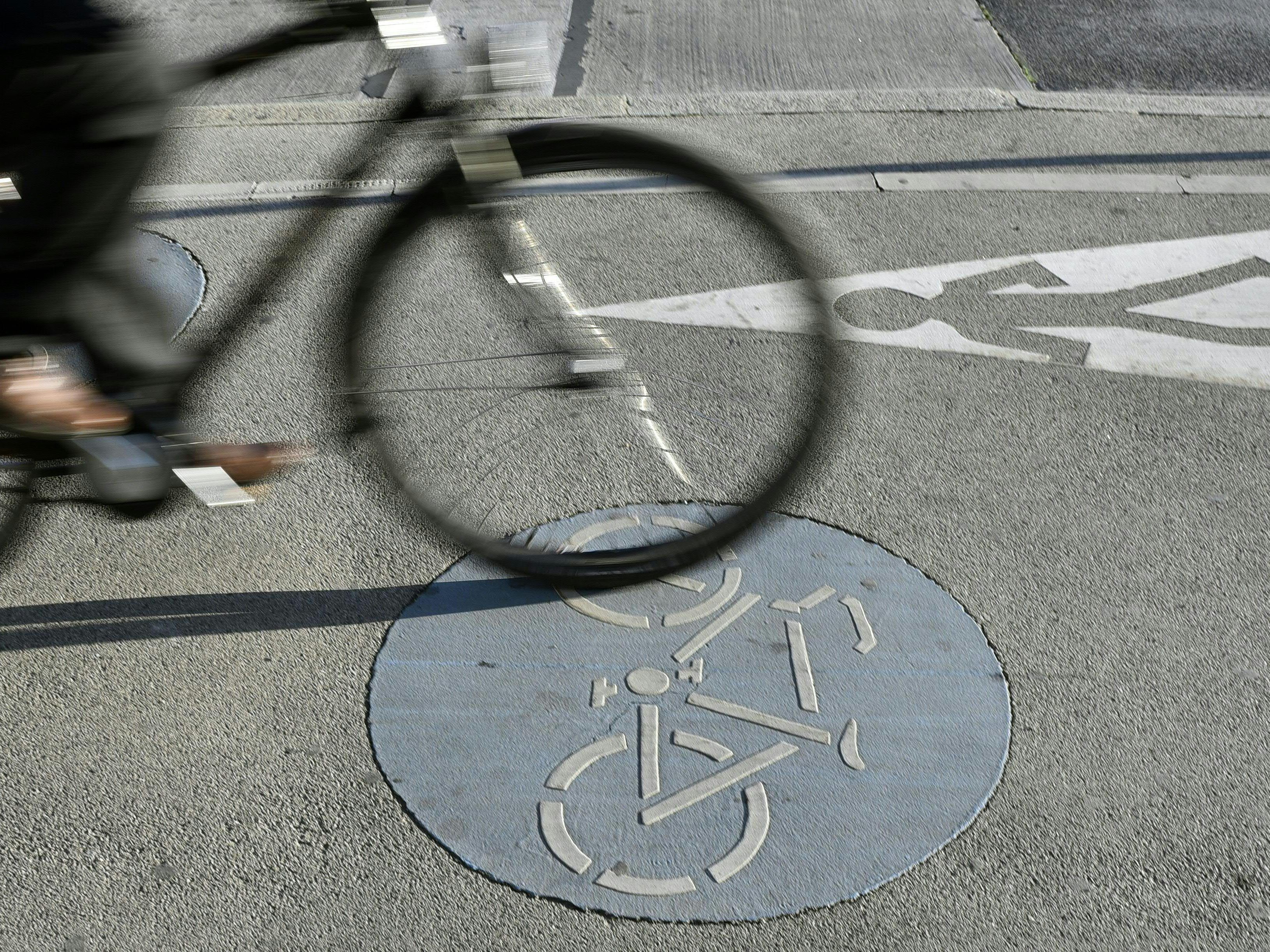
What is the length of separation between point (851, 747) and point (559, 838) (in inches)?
26.8

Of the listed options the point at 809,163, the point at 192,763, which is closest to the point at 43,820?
the point at 192,763

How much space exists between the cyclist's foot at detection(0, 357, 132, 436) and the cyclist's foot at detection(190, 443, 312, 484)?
17 centimetres

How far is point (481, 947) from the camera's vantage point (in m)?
A: 2.17

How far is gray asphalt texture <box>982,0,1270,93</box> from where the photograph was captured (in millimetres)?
5922

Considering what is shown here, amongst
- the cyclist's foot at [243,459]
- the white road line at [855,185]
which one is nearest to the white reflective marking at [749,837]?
the cyclist's foot at [243,459]

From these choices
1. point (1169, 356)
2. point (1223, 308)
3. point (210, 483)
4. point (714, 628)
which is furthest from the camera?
point (1223, 308)

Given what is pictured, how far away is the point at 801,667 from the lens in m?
2.71

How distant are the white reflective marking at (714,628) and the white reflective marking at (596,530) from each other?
1.30ft

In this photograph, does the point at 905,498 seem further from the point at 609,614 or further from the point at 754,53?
the point at 754,53

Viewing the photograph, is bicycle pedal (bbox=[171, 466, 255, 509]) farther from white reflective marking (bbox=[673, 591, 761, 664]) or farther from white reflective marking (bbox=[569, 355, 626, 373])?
white reflective marking (bbox=[673, 591, 761, 664])

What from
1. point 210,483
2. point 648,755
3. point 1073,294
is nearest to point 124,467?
point 210,483

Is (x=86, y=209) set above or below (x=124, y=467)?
above

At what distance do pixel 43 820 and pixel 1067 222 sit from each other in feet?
13.5

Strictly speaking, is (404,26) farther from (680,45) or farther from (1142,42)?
(1142,42)
